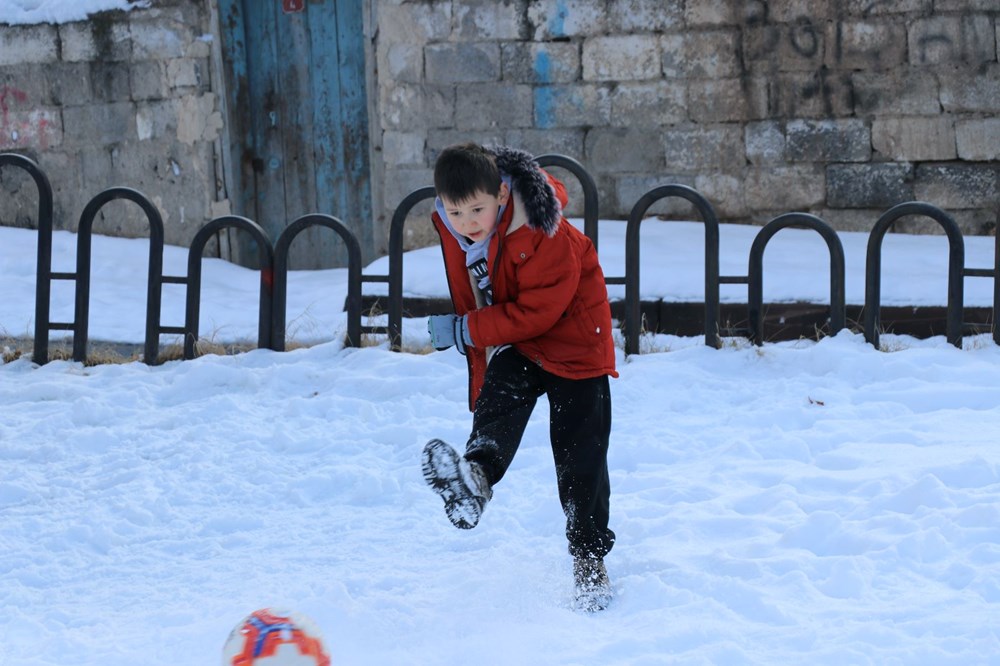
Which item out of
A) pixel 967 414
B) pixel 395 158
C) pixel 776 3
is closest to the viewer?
pixel 967 414

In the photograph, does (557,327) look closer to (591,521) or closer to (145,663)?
(591,521)

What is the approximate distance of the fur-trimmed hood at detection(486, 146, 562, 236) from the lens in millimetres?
3000

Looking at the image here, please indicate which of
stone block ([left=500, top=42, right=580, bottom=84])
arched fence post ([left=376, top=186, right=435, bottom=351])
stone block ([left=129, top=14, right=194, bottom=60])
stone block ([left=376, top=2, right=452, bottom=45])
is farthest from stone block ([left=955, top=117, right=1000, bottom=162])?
stone block ([left=129, top=14, right=194, bottom=60])

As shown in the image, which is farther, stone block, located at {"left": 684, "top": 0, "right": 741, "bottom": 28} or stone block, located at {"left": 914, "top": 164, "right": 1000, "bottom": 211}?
stone block, located at {"left": 684, "top": 0, "right": 741, "bottom": 28}

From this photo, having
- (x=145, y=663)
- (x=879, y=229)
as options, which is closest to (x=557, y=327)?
(x=145, y=663)

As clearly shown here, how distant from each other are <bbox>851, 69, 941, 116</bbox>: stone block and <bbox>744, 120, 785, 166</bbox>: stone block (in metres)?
0.54

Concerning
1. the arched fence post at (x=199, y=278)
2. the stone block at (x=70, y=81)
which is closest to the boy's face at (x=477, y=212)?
the arched fence post at (x=199, y=278)

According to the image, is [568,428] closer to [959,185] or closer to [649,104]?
[649,104]

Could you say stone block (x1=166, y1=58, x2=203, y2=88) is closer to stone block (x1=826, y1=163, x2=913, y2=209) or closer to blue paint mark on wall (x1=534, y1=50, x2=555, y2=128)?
blue paint mark on wall (x1=534, y1=50, x2=555, y2=128)

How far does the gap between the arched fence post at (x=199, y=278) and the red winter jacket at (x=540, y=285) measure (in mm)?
2760

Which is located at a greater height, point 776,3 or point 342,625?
point 776,3

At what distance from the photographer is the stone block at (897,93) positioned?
7.74 m

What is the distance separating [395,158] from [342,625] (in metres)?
5.81

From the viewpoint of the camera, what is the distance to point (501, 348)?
10.4 feet
